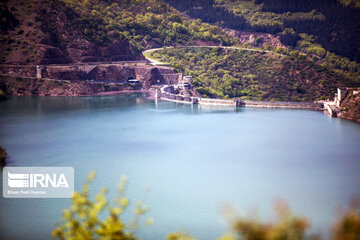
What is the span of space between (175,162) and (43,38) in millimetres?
32560

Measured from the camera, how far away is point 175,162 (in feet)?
84.6

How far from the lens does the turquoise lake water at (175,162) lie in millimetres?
18047

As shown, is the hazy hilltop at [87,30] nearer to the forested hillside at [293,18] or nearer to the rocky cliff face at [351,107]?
the forested hillside at [293,18]

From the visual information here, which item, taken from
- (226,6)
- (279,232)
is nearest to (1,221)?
(279,232)

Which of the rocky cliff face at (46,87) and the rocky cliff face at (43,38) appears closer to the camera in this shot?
the rocky cliff face at (46,87)

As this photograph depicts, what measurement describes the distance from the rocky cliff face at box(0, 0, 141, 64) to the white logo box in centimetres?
3073

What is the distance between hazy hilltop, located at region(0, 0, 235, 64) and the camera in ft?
171

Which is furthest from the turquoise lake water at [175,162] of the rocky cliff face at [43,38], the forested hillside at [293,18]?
the forested hillside at [293,18]

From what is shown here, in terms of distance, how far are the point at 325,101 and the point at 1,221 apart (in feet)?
121

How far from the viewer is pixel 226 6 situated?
91.2 meters

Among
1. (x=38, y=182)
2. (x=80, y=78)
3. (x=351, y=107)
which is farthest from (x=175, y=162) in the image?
(x=80, y=78)

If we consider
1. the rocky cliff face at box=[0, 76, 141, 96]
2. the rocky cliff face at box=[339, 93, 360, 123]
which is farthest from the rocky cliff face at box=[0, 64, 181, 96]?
the rocky cliff face at box=[339, 93, 360, 123]

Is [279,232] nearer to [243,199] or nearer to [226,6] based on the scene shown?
[243,199]

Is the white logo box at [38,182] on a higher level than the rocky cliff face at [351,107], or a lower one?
lower
